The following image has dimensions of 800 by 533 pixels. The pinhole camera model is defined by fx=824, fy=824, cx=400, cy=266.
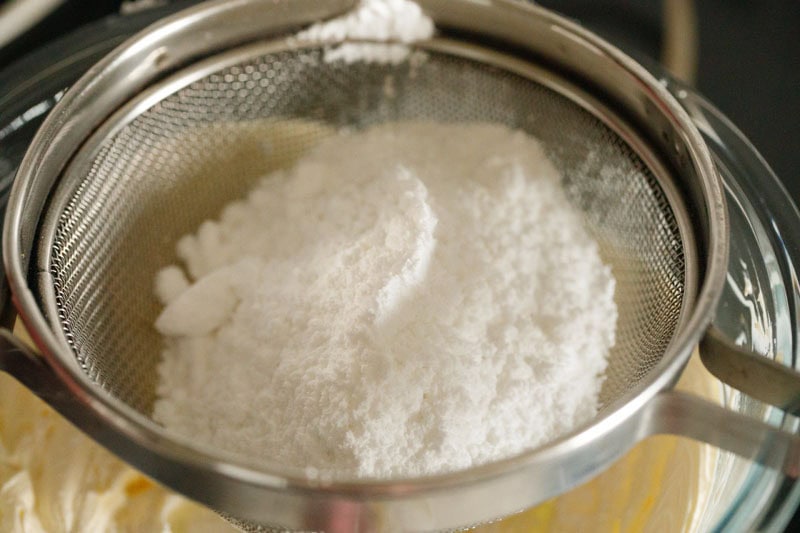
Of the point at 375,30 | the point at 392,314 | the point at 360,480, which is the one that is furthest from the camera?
the point at 375,30

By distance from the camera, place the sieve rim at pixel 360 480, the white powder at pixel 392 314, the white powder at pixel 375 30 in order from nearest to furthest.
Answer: the sieve rim at pixel 360 480, the white powder at pixel 392 314, the white powder at pixel 375 30

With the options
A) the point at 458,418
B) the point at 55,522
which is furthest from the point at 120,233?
the point at 458,418

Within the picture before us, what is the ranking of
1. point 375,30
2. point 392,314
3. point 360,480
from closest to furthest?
point 360,480, point 392,314, point 375,30

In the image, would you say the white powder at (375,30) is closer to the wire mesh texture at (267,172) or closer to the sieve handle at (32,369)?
the wire mesh texture at (267,172)

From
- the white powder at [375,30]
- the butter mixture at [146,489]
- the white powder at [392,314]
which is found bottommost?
the butter mixture at [146,489]

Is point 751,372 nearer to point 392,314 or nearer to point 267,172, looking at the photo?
point 392,314

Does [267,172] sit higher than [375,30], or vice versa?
[375,30]

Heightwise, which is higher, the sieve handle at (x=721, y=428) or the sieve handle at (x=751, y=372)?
the sieve handle at (x=751, y=372)

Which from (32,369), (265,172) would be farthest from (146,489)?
(265,172)

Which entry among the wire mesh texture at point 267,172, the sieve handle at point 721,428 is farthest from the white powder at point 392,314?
the sieve handle at point 721,428
